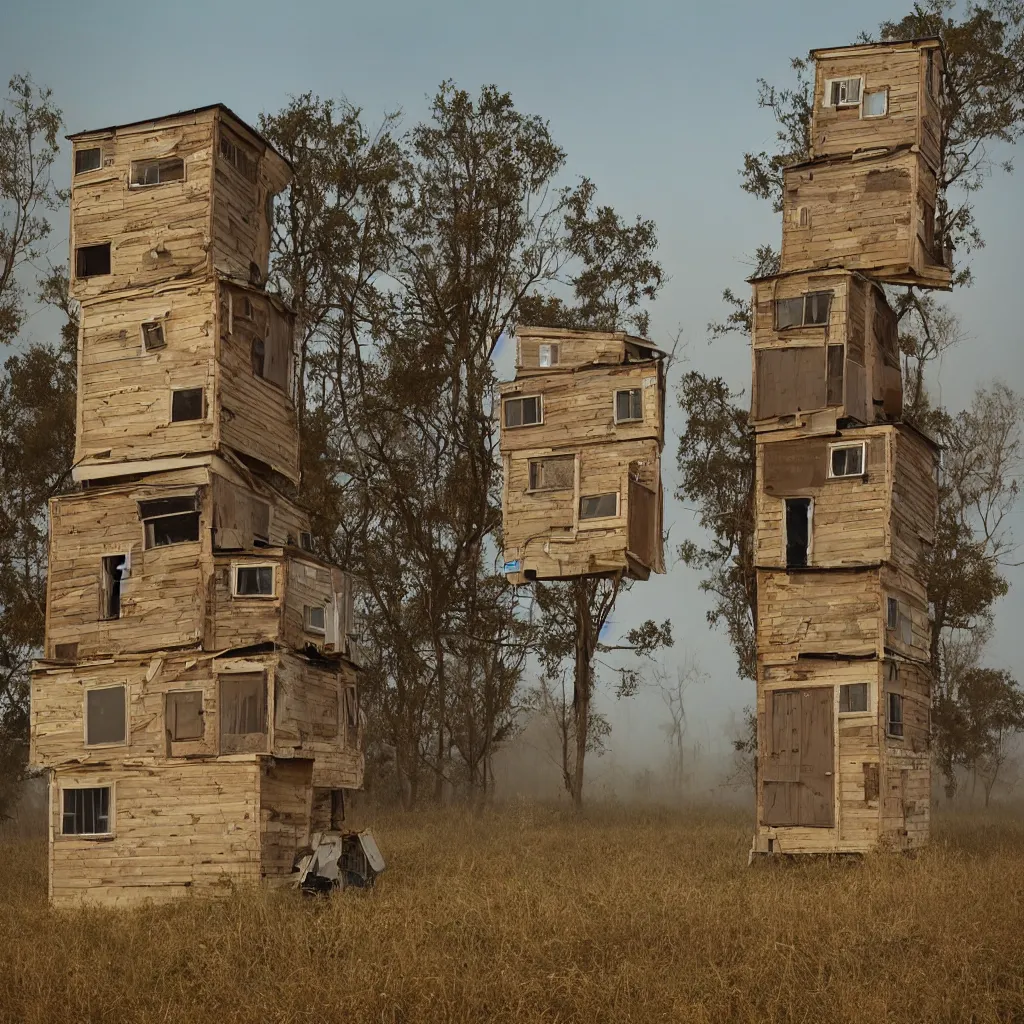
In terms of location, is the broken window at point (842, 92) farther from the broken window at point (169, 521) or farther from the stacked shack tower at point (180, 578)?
the broken window at point (169, 521)

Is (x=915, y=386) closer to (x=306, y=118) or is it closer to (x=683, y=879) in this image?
(x=306, y=118)

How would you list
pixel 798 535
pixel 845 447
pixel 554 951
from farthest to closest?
pixel 798 535
pixel 845 447
pixel 554 951

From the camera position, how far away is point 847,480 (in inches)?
1425

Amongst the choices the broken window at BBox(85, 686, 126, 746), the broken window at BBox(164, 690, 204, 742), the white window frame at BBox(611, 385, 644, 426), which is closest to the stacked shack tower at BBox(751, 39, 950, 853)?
the white window frame at BBox(611, 385, 644, 426)

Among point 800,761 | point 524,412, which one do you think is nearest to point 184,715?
point 524,412

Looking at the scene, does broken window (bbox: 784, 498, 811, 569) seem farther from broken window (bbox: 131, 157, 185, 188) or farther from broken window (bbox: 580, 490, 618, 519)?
broken window (bbox: 131, 157, 185, 188)

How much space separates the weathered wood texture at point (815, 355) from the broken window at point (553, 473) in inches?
218

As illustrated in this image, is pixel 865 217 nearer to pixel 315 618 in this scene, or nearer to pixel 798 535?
pixel 798 535

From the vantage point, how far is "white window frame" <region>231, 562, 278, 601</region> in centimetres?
3153

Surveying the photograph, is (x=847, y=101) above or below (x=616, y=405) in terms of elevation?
above

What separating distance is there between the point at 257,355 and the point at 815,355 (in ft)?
46.5

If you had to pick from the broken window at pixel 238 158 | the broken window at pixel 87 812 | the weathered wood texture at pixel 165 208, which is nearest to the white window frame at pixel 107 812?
the broken window at pixel 87 812

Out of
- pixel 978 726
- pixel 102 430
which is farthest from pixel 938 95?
pixel 978 726

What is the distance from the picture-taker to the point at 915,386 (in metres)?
52.4
